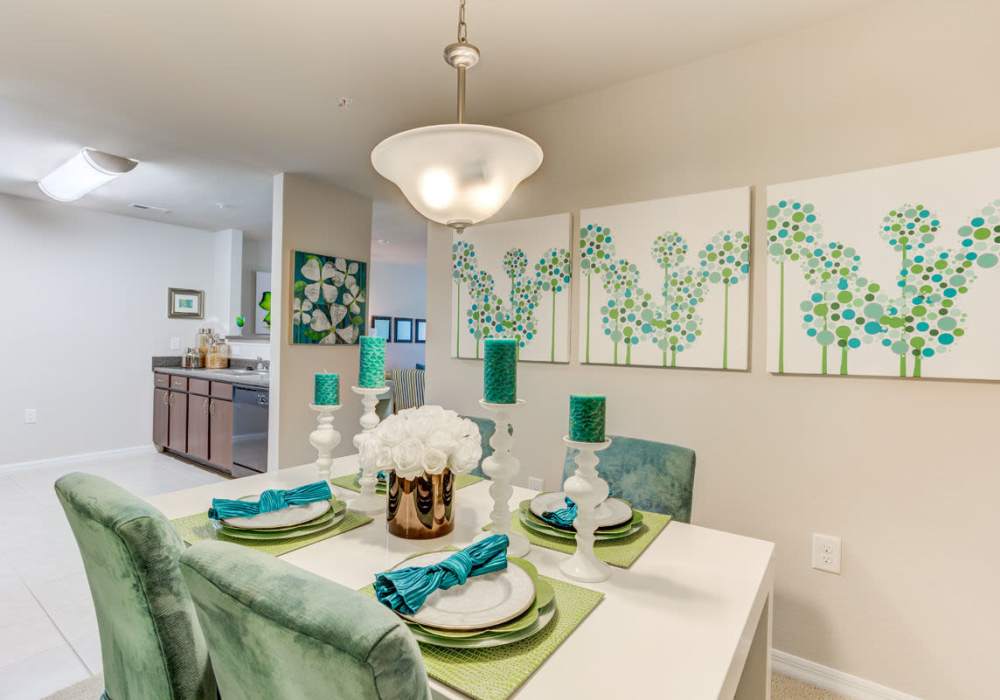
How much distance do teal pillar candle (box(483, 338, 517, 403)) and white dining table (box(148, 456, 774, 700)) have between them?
14.9 inches

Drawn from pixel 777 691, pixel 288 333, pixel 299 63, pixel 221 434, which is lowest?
pixel 777 691

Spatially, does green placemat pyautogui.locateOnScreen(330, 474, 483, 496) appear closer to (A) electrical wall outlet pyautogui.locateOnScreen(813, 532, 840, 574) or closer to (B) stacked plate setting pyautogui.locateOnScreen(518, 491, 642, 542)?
(B) stacked plate setting pyautogui.locateOnScreen(518, 491, 642, 542)

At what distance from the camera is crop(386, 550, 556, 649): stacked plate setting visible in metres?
0.79

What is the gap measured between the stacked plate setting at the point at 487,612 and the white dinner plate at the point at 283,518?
39 centimetres

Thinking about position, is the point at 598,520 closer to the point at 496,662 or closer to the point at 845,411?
the point at 496,662

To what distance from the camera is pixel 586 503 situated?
0.99 meters

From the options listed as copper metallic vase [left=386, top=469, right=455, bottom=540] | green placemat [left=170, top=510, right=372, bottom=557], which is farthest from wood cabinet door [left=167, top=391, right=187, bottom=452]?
copper metallic vase [left=386, top=469, right=455, bottom=540]

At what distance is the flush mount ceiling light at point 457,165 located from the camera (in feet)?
3.75

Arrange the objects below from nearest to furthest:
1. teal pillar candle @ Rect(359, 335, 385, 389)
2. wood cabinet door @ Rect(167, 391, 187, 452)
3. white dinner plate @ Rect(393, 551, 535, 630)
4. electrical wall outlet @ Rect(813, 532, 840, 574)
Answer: white dinner plate @ Rect(393, 551, 535, 630)
teal pillar candle @ Rect(359, 335, 385, 389)
electrical wall outlet @ Rect(813, 532, 840, 574)
wood cabinet door @ Rect(167, 391, 187, 452)

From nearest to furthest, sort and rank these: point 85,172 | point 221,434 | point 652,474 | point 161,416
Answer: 1. point 652,474
2. point 85,172
3. point 221,434
4. point 161,416

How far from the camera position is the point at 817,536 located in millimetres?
1803

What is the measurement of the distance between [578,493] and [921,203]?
5.14 ft

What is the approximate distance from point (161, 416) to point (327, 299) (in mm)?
2496

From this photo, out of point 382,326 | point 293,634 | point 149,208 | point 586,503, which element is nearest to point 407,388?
point 382,326
